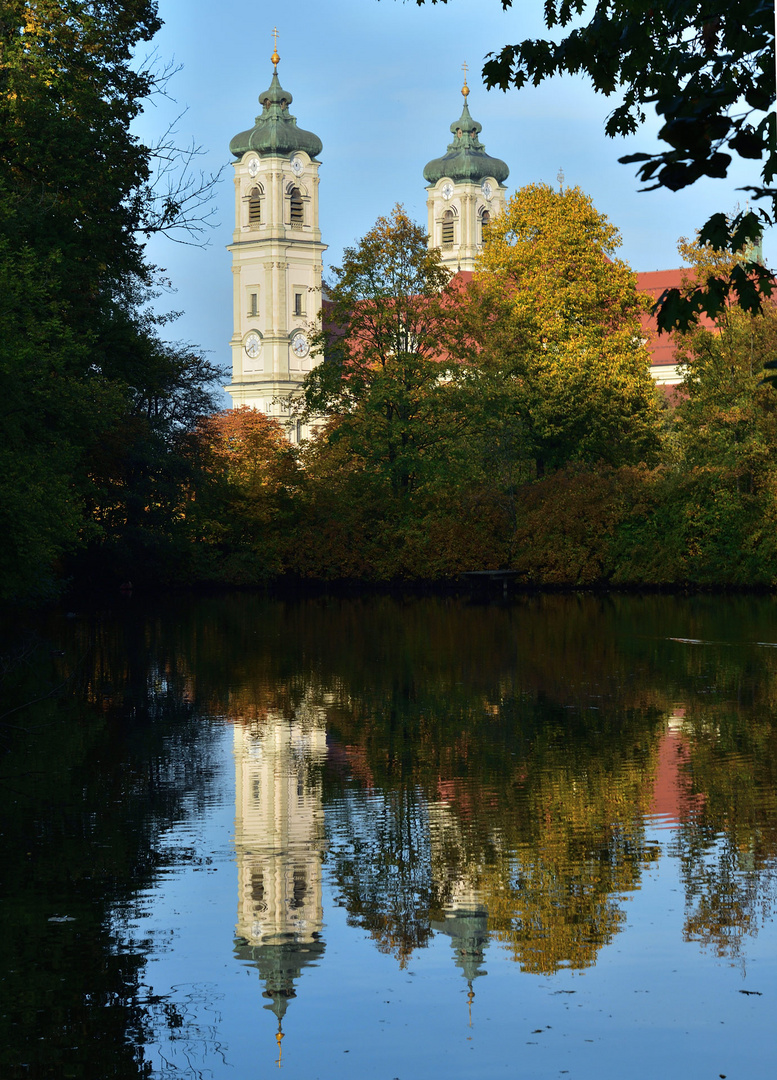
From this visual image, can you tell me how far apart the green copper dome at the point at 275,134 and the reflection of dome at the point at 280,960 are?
5162 inches

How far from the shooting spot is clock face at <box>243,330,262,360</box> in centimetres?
13112

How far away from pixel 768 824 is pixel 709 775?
2.16 m

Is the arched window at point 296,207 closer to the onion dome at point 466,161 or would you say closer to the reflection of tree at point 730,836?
the onion dome at point 466,161

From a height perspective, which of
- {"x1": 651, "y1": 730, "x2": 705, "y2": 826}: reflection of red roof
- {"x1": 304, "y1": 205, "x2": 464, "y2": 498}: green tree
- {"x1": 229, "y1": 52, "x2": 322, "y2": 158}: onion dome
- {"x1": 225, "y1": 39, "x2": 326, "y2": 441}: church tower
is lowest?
{"x1": 651, "y1": 730, "x2": 705, "y2": 826}: reflection of red roof

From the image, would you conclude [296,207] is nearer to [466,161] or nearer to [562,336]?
[466,161]

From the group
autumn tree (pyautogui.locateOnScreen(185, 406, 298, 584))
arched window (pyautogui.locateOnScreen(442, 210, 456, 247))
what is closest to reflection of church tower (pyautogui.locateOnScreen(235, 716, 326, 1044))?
autumn tree (pyautogui.locateOnScreen(185, 406, 298, 584))

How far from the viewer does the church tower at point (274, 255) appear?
13025cm

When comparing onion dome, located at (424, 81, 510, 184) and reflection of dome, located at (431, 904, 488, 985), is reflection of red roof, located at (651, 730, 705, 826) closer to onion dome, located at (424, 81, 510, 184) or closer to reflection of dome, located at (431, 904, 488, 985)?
reflection of dome, located at (431, 904, 488, 985)

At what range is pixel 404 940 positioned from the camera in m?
7.58

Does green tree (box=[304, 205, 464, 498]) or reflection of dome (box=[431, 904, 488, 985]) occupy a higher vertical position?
green tree (box=[304, 205, 464, 498])

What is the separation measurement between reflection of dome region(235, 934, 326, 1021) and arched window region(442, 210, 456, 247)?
5902 inches

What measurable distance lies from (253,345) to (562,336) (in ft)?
272

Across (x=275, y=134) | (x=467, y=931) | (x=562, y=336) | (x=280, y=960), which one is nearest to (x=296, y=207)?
(x=275, y=134)

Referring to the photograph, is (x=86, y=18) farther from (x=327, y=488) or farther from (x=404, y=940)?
(x=404, y=940)
